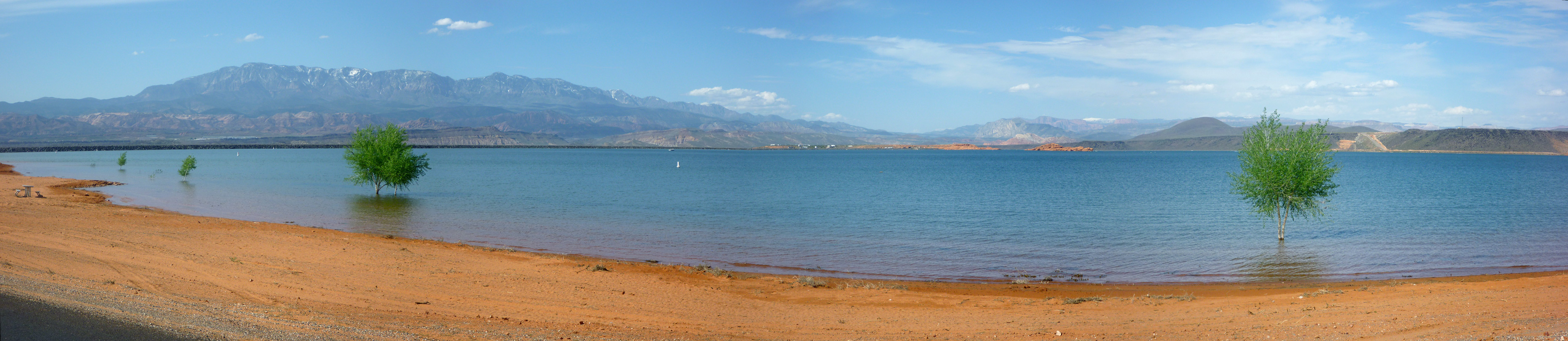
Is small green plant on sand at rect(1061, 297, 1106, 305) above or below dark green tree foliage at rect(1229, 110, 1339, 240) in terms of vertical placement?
below

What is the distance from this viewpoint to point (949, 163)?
128m

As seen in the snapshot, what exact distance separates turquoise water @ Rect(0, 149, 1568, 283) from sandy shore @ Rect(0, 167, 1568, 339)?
3.09m

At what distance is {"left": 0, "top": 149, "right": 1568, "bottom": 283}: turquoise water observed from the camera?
808 inches

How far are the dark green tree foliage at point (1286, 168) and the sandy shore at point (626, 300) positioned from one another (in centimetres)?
702

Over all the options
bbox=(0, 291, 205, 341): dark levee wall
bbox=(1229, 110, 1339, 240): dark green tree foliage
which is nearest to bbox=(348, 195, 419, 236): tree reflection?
bbox=(0, 291, 205, 341): dark levee wall

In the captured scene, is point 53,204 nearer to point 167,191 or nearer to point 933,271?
point 167,191

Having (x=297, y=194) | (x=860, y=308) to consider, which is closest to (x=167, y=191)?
(x=297, y=194)

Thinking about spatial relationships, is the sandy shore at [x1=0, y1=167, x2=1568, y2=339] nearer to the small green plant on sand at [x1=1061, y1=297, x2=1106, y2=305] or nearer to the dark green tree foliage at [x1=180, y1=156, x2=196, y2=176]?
the small green plant on sand at [x1=1061, y1=297, x2=1106, y2=305]

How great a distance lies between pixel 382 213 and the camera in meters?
32.1

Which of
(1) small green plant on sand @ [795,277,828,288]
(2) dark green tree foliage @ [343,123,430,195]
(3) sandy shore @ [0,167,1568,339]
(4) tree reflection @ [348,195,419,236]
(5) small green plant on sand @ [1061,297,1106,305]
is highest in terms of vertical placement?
(2) dark green tree foliage @ [343,123,430,195]

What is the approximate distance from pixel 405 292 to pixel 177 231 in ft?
41.1

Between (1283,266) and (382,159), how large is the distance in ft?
138

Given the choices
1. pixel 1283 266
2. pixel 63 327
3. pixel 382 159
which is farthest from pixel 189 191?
pixel 1283 266

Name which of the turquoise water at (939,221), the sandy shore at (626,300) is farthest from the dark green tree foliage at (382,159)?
the sandy shore at (626,300)
